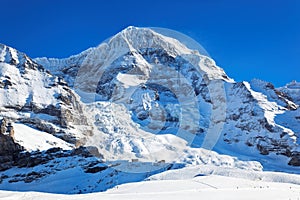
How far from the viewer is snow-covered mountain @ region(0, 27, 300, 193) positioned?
61938 mm

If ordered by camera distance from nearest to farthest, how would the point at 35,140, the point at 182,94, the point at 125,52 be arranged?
the point at 35,140, the point at 182,94, the point at 125,52

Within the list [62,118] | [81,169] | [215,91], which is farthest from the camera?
[215,91]

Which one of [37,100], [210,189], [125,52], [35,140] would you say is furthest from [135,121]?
[210,189]

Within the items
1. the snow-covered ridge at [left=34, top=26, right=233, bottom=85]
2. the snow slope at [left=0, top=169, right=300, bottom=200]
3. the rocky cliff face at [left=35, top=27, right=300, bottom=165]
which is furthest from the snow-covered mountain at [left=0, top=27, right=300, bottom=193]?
the snow slope at [left=0, top=169, right=300, bottom=200]

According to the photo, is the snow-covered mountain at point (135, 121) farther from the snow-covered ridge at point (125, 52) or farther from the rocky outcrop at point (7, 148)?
the snow-covered ridge at point (125, 52)

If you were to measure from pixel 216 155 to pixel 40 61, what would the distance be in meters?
124

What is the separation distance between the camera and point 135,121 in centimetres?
10219

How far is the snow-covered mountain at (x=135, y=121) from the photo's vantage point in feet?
203

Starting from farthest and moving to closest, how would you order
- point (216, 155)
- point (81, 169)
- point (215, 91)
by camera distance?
point (215, 91), point (216, 155), point (81, 169)

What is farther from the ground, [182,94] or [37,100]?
[182,94]

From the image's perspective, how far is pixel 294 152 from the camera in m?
83.7

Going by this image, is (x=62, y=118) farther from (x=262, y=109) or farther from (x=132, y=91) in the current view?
(x=262, y=109)

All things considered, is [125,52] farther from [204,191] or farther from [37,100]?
[204,191]

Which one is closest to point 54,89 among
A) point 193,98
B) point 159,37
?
point 193,98
